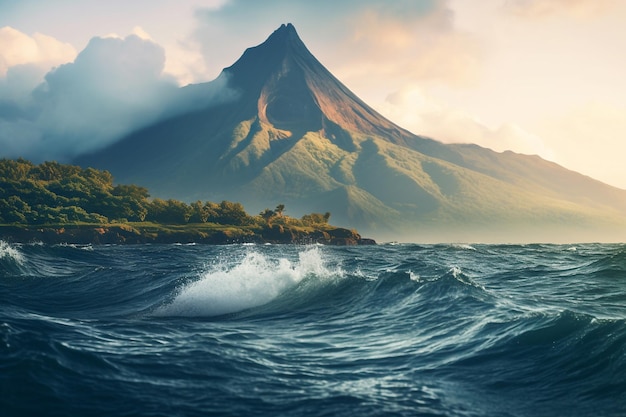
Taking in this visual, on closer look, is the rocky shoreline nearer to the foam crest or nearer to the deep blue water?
the foam crest

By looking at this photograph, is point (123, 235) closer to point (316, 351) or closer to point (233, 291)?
point (233, 291)

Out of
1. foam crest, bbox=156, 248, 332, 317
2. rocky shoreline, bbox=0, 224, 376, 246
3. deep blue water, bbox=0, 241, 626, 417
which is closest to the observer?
deep blue water, bbox=0, 241, 626, 417

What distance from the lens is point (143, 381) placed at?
14414 millimetres

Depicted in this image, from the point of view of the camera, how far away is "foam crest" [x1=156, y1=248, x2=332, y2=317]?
1075 inches

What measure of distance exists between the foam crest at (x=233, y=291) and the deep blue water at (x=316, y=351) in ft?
0.43

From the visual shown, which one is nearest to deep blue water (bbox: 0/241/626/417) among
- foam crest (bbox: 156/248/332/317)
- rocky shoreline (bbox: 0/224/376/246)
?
foam crest (bbox: 156/248/332/317)

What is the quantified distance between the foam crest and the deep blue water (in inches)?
5.2

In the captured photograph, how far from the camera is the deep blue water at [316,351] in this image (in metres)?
13.4

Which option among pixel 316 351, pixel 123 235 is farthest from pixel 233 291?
pixel 123 235

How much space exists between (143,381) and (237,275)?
1965cm

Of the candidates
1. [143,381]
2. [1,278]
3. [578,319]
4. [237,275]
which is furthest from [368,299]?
[1,278]

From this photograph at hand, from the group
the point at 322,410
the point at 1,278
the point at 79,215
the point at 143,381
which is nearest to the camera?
the point at 322,410

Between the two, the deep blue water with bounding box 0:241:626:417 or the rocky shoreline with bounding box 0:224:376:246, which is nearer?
the deep blue water with bounding box 0:241:626:417

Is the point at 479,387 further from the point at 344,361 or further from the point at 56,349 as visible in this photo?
the point at 56,349
